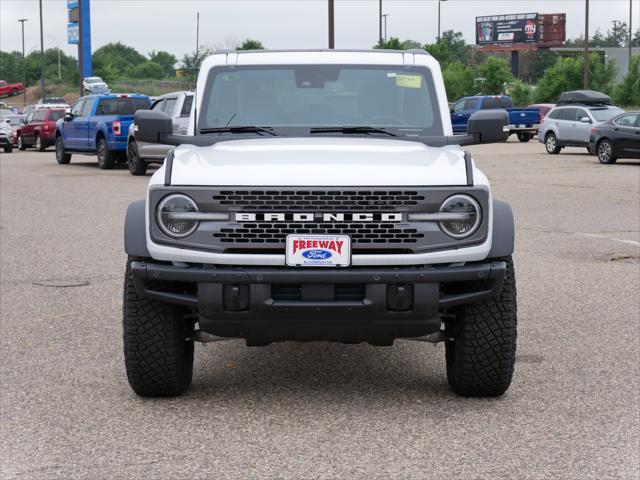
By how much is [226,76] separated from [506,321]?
248 cm

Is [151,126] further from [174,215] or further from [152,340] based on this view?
[152,340]

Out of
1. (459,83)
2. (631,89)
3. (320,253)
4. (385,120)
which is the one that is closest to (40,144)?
(631,89)

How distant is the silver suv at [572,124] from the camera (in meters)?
35.5

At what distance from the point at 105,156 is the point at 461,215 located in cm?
2433

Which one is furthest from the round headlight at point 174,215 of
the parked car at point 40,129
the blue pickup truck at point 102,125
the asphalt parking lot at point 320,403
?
the parked car at point 40,129

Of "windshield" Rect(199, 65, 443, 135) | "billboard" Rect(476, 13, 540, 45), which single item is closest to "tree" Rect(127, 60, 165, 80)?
"billboard" Rect(476, 13, 540, 45)

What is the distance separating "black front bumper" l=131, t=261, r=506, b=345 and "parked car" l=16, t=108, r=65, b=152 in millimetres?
37971

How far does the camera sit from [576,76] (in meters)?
64.7

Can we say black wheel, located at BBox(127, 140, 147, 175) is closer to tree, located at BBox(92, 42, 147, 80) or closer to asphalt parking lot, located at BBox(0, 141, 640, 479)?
asphalt parking lot, located at BBox(0, 141, 640, 479)

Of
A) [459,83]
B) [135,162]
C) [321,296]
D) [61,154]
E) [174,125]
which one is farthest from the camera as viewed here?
[459,83]

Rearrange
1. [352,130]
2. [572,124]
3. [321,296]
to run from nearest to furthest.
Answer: [321,296]
[352,130]
[572,124]

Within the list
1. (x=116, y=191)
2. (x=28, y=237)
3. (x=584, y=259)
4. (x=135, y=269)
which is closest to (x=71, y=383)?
(x=135, y=269)

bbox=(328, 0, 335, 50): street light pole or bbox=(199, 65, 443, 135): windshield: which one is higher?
bbox=(328, 0, 335, 50): street light pole

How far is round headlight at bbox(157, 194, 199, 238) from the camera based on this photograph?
5.68 m
